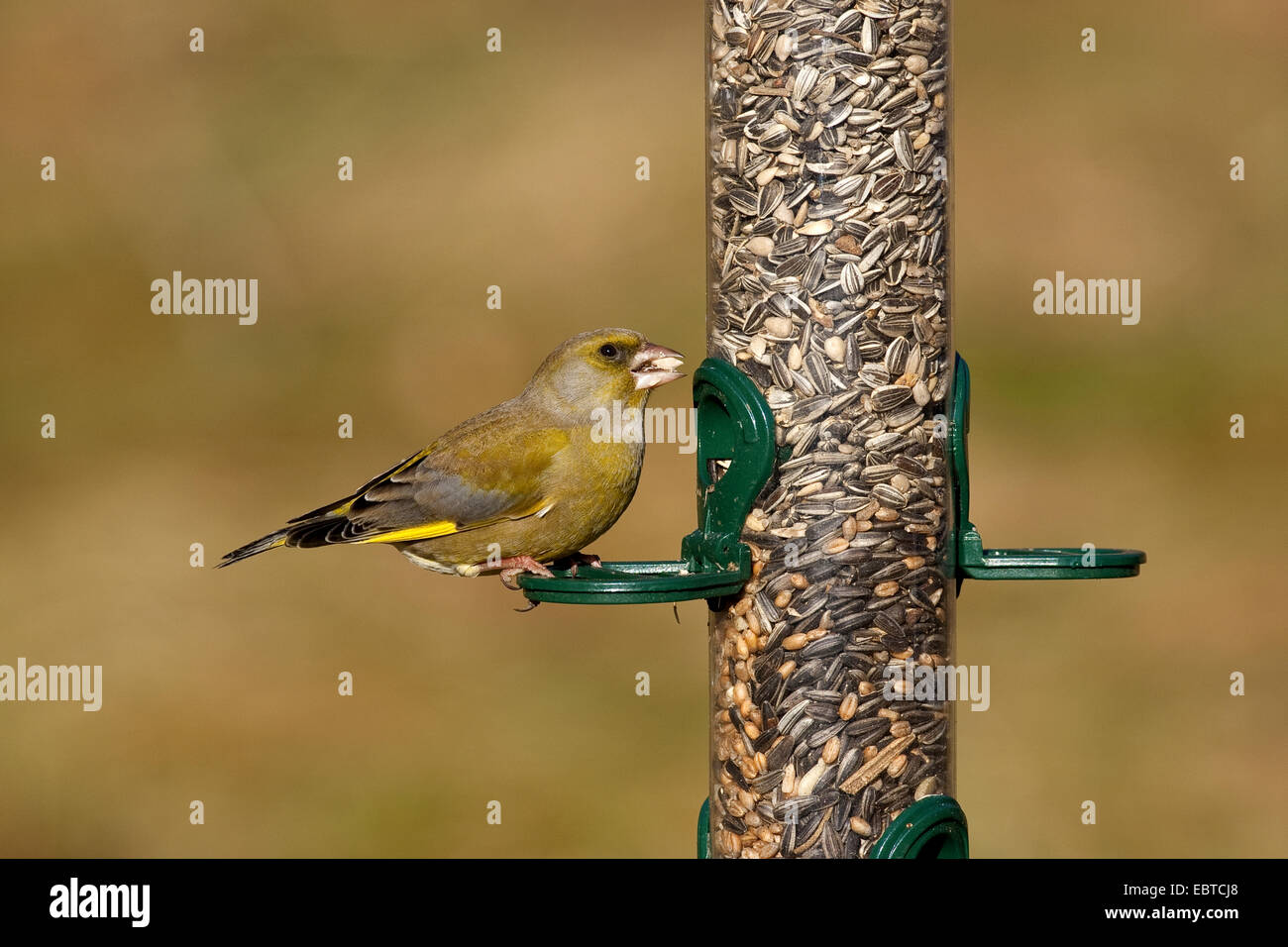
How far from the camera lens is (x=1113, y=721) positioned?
11.3 m

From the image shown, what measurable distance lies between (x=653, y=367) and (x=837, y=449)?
47.4 inches

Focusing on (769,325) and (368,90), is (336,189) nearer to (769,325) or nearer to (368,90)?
(368,90)

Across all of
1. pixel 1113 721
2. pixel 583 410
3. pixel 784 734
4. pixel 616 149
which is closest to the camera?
pixel 784 734

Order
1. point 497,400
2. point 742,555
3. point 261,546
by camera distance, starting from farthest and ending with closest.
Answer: point 497,400 → point 261,546 → point 742,555

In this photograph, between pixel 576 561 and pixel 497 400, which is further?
A: pixel 497 400

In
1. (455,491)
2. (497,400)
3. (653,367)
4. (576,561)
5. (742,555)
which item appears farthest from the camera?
(497,400)

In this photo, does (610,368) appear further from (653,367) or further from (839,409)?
(839,409)

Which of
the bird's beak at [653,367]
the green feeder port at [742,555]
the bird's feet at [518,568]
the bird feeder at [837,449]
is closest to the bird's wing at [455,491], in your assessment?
the bird's feet at [518,568]

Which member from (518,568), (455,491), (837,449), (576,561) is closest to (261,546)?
(455,491)

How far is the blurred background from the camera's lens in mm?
Answer: 11211

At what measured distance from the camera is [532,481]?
6.59m

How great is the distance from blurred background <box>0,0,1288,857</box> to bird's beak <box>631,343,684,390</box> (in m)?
4.81

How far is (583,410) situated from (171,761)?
6.34 m
